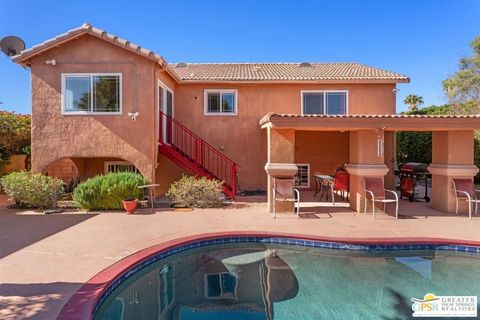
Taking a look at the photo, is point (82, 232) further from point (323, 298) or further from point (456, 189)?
point (456, 189)

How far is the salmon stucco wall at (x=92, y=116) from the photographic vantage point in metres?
12.7

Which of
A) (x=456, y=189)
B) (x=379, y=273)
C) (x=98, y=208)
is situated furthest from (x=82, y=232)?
(x=456, y=189)

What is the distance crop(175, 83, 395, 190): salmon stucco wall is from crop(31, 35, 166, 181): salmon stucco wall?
369 centimetres

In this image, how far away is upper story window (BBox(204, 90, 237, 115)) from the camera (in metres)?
16.3

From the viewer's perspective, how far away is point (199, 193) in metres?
12.3

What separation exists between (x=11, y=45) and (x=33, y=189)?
24.1 ft

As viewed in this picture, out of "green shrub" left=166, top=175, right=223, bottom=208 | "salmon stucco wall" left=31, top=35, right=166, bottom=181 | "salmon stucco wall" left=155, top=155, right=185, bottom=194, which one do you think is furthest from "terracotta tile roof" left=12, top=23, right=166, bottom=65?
"salmon stucco wall" left=155, top=155, right=185, bottom=194

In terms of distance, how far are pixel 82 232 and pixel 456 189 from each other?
12117 millimetres

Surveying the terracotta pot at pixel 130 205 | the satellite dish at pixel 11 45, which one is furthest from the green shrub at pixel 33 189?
the satellite dish at pixel 11 45

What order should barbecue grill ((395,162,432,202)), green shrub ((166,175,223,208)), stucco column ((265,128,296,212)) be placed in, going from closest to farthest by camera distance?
stucco column ((265,128,296,212)), green shrub ((166,175,223,208)), barbecue grill ((395,162,432,202))

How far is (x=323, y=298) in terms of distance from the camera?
18.8 ft

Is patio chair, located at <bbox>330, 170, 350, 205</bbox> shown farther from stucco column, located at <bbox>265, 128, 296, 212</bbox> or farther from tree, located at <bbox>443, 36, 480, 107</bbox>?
tree, located at <bbox>443, 36, 480, 107</bbox>

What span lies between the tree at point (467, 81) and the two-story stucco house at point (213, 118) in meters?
14.3

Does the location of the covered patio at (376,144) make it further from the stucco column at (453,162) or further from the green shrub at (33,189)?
the green shrub at (33,189)
